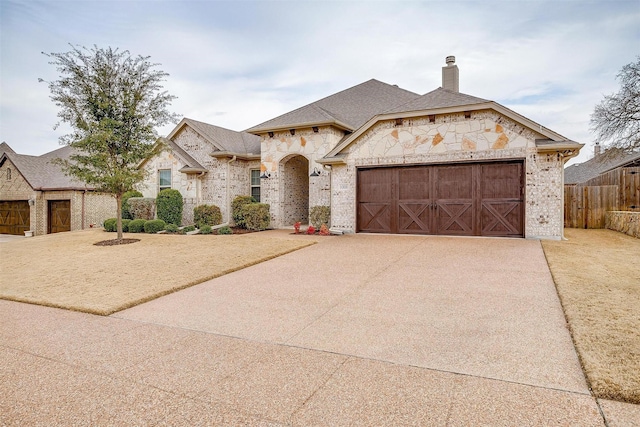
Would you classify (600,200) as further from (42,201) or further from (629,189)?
(42,201)

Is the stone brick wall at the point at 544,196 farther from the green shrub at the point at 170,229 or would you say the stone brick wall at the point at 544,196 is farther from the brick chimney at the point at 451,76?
the green shrub at the point at 170,229

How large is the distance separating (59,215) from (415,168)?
2183cm

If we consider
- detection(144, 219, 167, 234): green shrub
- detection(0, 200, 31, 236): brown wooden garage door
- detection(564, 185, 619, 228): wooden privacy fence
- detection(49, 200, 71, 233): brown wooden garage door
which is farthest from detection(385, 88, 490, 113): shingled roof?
detection(0, 200, 31, 236): brown wooden garage door

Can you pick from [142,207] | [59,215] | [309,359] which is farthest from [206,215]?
[309,359]

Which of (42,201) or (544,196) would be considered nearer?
(544,196)

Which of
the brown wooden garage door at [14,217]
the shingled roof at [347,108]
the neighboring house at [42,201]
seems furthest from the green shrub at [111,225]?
the brown wooden garage door at [14,217]

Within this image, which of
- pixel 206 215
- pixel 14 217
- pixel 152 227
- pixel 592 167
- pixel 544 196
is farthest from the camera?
pixel 592 167

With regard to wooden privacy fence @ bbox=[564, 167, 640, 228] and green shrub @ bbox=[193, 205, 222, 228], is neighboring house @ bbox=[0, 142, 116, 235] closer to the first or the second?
green shrub @ bbox=[193, 205, 222, 228]

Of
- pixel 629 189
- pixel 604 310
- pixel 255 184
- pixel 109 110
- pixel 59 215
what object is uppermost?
pixel 109 110

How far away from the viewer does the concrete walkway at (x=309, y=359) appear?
99.3 inches

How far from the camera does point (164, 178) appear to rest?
18141mm

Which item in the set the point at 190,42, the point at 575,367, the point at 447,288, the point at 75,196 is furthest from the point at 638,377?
the point at 75,196

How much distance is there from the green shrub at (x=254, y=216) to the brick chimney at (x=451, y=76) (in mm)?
10410

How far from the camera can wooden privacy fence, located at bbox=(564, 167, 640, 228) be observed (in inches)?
582
